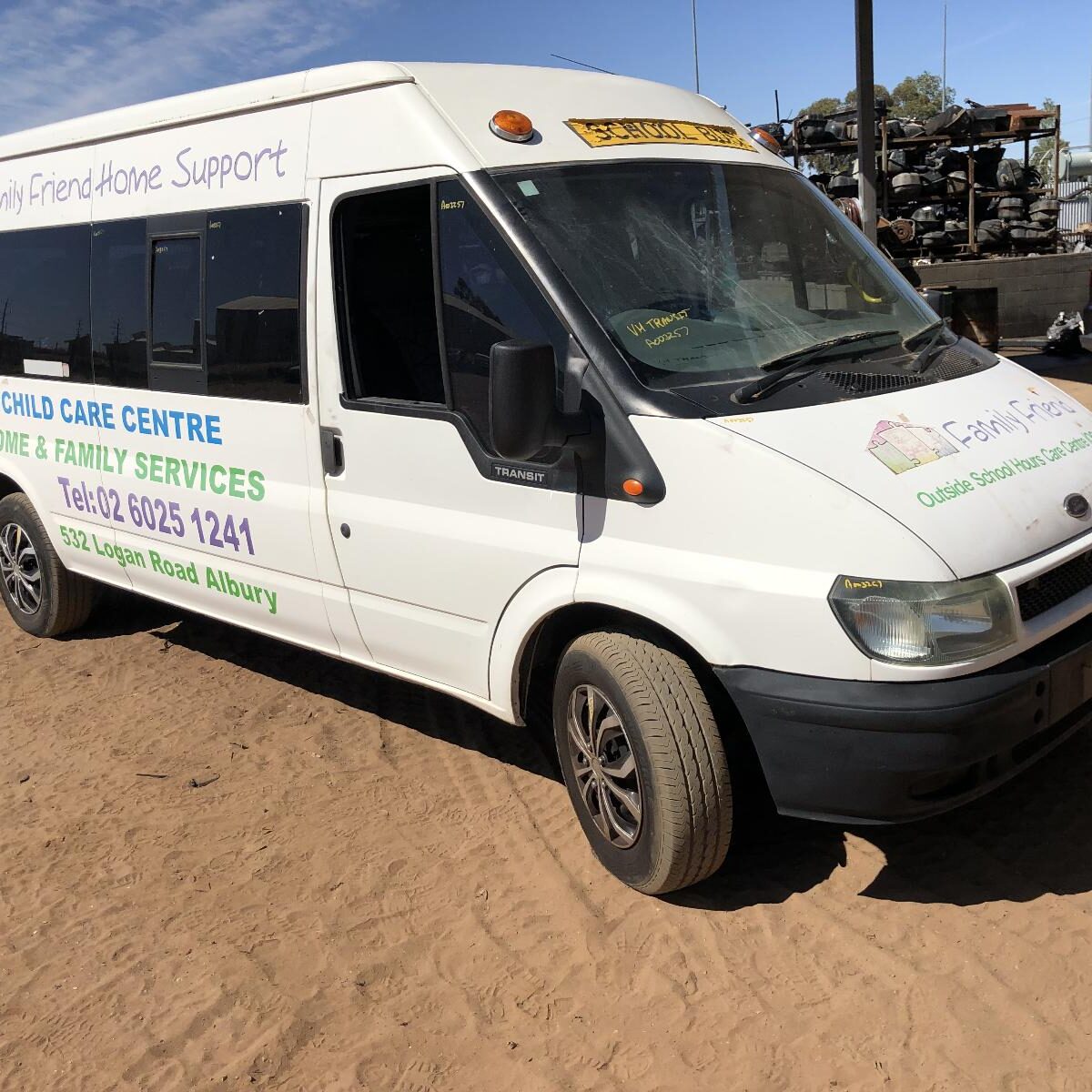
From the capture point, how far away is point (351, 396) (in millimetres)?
3945

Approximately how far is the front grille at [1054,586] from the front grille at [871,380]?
0.70 m

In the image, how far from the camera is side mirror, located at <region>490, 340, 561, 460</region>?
299 centimetres

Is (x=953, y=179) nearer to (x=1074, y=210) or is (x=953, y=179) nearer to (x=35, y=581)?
(x=1074, y=210)

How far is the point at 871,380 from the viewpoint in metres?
3.41

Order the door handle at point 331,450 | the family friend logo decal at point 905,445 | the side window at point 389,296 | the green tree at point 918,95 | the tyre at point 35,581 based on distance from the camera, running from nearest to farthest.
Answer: the family friend logo decal at point 905,445
the side window at point 389,296
the door handle at point 331,450
the tyre at point 35,581
the green tree at point 918,95

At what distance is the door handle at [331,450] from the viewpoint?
4.01 m

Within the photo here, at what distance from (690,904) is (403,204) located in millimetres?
2364

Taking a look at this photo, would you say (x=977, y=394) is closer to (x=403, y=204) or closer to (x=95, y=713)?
(x=403, y=204)

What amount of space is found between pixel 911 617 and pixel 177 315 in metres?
3.22

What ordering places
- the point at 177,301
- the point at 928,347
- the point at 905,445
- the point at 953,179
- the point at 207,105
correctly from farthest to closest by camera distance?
the point at 953,179, the point at 177,301, the point at 207,105, the point at 928,347, the point at 905,445

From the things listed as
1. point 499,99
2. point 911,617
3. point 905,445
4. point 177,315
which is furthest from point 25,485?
point 911,617

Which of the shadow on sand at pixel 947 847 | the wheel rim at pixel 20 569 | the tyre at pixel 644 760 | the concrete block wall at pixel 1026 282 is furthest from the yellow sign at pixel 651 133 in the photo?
the concrete block wall at pixel 1026 282

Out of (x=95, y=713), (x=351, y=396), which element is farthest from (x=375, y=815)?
(x=95, y=713)

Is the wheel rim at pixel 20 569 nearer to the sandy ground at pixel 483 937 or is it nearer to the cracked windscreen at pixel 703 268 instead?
the sandy ground at pixel 483 937
